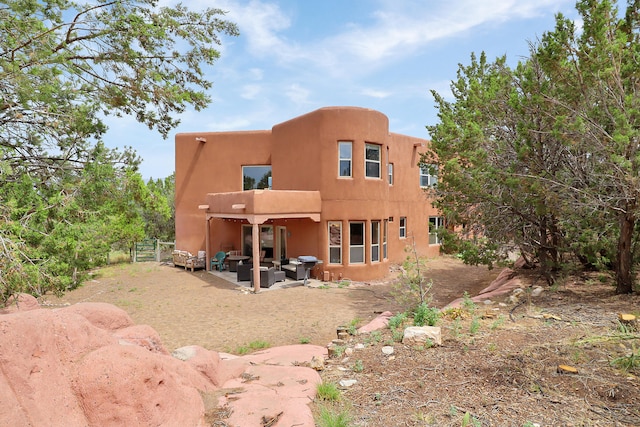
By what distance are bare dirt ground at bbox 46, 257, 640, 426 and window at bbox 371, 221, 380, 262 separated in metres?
4.74

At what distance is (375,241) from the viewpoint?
54.6ft

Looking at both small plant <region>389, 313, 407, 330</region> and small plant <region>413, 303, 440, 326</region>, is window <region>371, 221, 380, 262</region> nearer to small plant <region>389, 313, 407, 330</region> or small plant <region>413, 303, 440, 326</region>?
small plant <region>389, 313, 407, 330</region>

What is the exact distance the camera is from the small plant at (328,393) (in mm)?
4731

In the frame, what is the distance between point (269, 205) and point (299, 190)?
117 inches

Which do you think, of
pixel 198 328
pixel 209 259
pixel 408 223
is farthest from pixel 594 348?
pixel 408 223

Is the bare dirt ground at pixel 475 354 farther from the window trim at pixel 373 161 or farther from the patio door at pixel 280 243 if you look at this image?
the window trim at pixel 373 161

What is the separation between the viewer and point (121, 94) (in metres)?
10.8

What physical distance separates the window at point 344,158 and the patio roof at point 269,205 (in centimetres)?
157

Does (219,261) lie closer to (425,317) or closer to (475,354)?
(425,317)

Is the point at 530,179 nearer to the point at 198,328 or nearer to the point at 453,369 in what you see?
the point at 453,369

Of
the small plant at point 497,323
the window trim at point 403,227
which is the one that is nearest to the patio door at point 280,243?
the window trim at point 403,227

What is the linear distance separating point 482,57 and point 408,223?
428 inches

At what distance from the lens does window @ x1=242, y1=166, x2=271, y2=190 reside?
63.7ft

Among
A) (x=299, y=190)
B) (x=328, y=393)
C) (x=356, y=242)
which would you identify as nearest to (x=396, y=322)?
(x=328, y=393)
